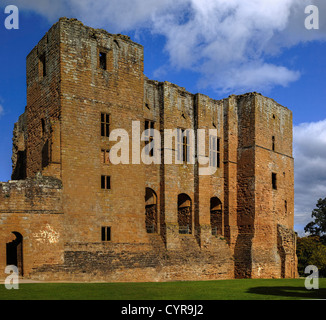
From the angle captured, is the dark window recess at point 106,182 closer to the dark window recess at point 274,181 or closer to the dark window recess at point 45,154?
the dark window recess at point 45,154

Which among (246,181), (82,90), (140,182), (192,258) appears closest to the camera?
(82,90)

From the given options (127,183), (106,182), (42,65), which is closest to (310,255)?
(127,183)

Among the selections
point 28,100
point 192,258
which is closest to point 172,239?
point 192,258

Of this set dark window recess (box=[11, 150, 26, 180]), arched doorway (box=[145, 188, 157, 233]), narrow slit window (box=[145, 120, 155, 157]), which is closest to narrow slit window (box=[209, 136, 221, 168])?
narrow slit window (box=[145, 120, 155, 157])

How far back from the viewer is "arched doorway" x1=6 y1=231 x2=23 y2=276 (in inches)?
780

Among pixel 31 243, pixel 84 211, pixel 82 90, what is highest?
pixel 82 90

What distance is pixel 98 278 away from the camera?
69.8ft

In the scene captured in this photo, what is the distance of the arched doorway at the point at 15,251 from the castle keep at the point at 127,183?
0.08m

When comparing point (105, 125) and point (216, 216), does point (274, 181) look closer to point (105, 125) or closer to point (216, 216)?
point (216, 216)

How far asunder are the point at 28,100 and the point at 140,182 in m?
7.93

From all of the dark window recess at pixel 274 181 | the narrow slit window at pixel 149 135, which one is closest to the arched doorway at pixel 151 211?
the narrow slit window at pixel 149 135

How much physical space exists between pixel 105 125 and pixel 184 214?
28.1ft
